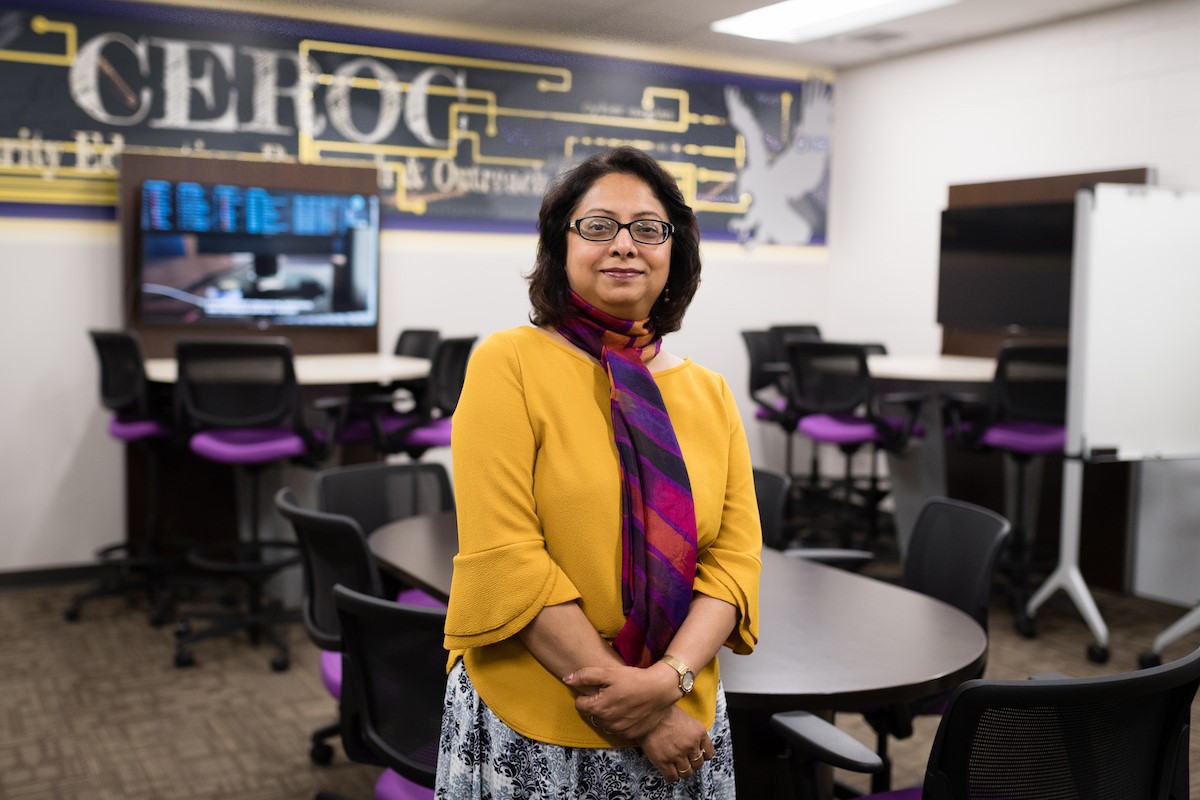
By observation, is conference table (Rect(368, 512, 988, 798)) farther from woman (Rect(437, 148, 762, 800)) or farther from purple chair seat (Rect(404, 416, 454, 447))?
purple chair seat (Rect(404, 416, 454, 447))

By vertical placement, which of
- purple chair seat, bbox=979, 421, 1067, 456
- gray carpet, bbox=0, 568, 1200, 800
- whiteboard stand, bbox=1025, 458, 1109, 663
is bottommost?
gray carpet, bbox=0, 568, 1200, 800

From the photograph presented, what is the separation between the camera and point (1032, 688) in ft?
4.87

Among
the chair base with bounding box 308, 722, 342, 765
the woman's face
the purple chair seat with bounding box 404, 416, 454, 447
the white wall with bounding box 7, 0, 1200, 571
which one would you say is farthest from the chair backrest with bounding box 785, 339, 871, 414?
the woman's face

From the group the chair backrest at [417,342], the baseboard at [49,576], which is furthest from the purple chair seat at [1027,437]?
the baseboard at [49,576]

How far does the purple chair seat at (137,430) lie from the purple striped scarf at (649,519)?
3856mm

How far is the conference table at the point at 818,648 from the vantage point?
75.7 inches

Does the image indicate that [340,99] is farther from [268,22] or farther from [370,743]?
[370,743]

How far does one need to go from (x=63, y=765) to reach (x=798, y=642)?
95.8 inches

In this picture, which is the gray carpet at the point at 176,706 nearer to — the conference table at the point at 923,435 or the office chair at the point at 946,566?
the conference table at the point at 923,435

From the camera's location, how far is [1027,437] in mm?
4977

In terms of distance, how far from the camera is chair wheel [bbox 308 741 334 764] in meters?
3.42

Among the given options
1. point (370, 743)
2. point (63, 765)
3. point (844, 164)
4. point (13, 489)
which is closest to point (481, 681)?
point (370, 743)

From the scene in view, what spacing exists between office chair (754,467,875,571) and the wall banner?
3596 millimetres

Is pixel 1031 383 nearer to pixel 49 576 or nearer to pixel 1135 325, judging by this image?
pixel 1135 325
